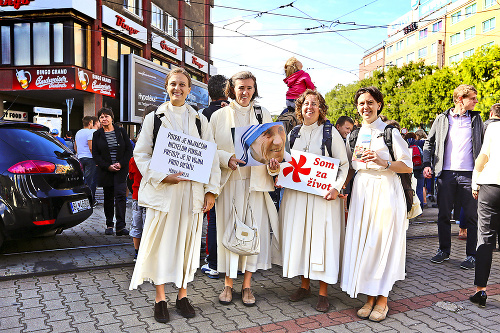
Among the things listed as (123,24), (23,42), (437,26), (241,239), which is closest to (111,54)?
A: (123,24)

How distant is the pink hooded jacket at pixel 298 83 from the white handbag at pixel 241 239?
9.74 feet

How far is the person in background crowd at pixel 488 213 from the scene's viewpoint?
398 cm

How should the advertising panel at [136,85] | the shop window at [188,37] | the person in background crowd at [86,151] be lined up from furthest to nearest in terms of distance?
the shop window at [188,37] < the advertising panel at [136,85] < the person in background crowd at [86,151]

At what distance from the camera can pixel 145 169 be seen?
137 inches

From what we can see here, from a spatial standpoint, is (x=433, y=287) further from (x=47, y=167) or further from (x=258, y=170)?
(x=47, y=167)

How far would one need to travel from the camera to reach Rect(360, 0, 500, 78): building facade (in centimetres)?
4920

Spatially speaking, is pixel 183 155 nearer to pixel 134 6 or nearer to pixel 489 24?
pixel 134 6

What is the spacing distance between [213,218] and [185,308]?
1.37 metres

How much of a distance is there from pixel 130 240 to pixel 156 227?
3370 millimetres

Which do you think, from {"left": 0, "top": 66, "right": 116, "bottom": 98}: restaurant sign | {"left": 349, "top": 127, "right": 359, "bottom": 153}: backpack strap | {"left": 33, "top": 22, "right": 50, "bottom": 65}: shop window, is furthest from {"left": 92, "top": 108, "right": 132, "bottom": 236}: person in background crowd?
{"left": 33, "top": 22, "right": 50, "bottom": 65}: shop window

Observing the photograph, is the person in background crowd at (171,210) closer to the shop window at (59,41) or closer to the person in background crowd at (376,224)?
the person in background crowd at (376,224)

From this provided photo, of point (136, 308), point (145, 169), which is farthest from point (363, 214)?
point (136, 308)

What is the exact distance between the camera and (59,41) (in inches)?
772

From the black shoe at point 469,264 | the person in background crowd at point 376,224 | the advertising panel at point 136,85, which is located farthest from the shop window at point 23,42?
the black shoe at point 469,264
